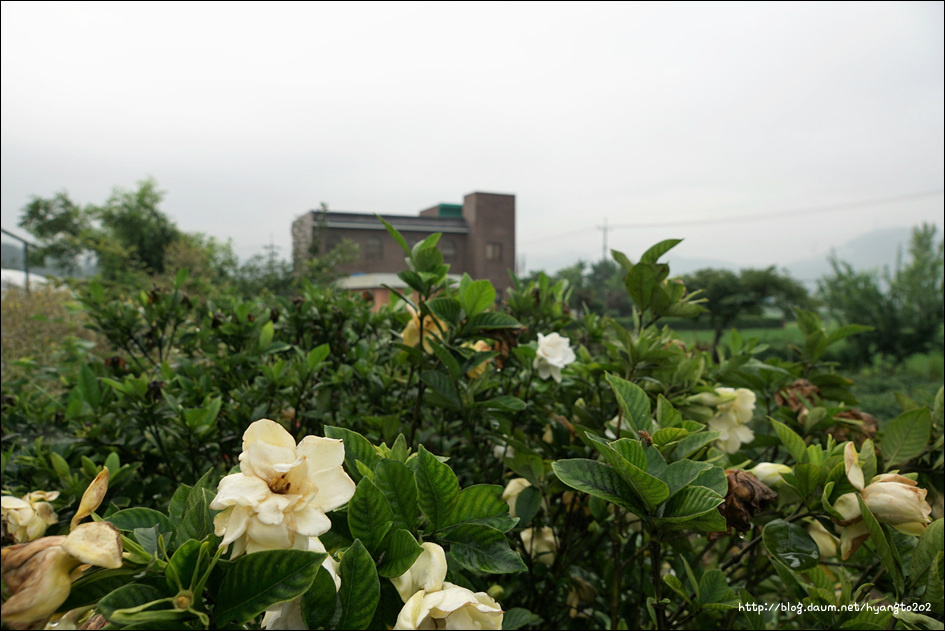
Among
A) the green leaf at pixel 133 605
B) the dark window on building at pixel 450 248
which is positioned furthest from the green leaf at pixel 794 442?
the dark window on building at pixel 450 248

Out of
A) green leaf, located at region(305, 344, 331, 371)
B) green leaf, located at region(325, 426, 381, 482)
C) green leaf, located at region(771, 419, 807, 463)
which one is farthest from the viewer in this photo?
green leaf, located at region(305, 344, 331, 371)

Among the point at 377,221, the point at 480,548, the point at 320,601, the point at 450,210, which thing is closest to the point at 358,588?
the point at 320,601

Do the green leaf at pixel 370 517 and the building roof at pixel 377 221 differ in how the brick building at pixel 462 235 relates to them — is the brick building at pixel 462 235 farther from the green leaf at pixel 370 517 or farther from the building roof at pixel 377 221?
the green leaf at pixel 370 517

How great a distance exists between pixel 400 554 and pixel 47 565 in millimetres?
229

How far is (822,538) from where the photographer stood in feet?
2.65

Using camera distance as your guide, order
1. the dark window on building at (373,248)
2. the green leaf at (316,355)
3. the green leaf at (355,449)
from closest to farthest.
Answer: the green leaf at (355,449)
the green leaf at (316,355)
the dark window on building at (373,248)

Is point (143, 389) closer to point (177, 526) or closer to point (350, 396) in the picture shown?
point (350, 396)

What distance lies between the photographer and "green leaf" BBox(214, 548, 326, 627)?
362 millimetres

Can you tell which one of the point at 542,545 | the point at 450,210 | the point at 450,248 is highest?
the point at 450,210

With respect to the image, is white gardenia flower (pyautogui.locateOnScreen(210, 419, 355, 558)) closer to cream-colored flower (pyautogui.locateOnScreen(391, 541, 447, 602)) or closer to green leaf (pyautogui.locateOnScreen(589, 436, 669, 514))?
cream-colored flower (pyautogui.locateOnScreen(391, 541, 447, 602))

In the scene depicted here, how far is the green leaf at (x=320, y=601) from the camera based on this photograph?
39cm

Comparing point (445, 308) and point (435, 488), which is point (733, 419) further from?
point (435, 488)

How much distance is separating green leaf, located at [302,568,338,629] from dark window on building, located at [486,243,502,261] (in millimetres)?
32857

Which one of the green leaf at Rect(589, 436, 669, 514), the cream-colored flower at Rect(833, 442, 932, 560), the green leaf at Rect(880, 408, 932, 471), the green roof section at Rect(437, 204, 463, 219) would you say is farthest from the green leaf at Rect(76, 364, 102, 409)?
the green roof section at Rect(437, 204, 463, 219)
